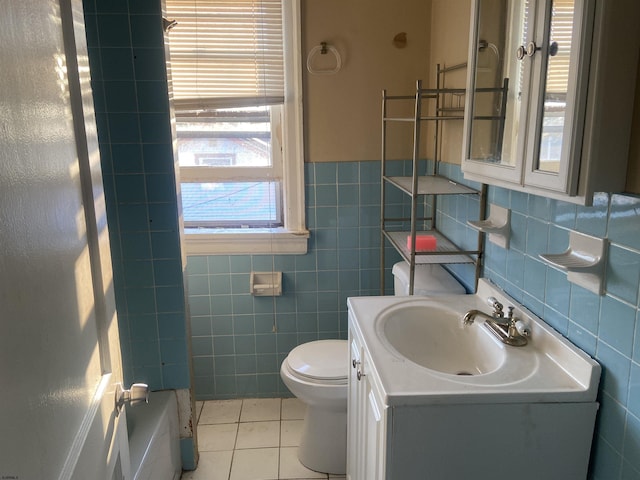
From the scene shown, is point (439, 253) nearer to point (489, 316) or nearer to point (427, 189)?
point (427, 189)

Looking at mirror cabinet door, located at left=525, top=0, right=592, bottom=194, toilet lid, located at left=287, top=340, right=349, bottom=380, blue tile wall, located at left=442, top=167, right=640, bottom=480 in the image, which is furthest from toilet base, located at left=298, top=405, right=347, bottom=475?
mirror cabinet door, located at left=525, top=0, right=592, bottom=194

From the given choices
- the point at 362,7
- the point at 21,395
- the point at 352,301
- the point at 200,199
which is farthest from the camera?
the point at 200,199

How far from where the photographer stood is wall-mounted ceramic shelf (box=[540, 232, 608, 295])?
110 cm

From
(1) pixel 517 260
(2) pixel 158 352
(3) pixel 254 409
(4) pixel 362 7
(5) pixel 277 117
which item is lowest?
(3) pixel 254 409

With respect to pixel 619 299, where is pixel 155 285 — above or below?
below

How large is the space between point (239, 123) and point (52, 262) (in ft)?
5.96

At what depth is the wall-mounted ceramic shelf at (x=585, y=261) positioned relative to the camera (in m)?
1.10

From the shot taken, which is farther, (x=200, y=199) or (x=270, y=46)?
(x=200, y=199)

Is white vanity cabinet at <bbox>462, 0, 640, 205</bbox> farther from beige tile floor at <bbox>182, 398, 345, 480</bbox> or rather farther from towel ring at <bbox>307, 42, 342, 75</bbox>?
beige tile floor at <bbox>182, 398, 345, 480</bbox>

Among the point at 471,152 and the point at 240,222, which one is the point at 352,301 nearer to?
the point at 471,152

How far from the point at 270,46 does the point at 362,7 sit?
18.2 inches

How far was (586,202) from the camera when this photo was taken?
101cm

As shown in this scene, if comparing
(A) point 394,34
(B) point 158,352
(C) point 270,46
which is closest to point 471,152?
(A) point 394,34

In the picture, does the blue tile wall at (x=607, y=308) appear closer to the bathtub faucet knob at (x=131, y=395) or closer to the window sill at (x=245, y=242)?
the bathtub faucet knob at (x=131, y=395)
